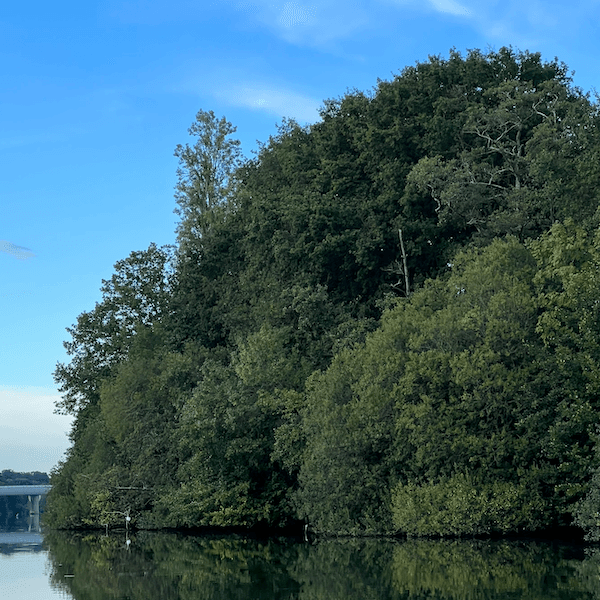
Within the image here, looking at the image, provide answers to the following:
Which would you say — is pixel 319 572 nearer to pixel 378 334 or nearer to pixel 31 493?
pixel 378 334

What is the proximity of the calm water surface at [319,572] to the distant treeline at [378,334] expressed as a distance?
10.2ft

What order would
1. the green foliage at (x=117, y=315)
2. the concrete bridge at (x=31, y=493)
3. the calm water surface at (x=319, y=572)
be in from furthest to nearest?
1. the concrete bridge at (x=31, y=493)
2. the green foliage at (x=117, y=315)
3. the calm water surface at (x=319, y=572)

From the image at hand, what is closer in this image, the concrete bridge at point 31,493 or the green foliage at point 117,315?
the green foliage at point 117,315

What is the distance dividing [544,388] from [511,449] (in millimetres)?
2230

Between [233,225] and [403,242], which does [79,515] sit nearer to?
[233,225]

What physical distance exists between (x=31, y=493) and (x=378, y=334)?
82033mm

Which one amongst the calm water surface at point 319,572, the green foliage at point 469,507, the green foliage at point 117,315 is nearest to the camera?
the calm water surface at point 319,572

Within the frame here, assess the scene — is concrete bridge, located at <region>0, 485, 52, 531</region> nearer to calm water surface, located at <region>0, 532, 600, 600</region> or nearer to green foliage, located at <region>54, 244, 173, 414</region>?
green foliage, located at <region>54, 244, 173, 414</region>

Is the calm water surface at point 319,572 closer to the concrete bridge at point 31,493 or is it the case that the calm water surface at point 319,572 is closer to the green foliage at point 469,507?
the green foliage at point 469,507

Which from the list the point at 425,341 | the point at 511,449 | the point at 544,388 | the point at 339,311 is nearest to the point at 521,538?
the point at 511,449

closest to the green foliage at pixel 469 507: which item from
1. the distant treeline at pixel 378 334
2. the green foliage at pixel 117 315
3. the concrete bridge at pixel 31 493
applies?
the distant treeline at pixel 378 334

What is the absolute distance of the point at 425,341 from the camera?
1302 inches

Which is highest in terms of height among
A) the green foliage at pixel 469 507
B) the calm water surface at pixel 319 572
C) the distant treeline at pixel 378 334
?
the distant treeline at pixel 378 334

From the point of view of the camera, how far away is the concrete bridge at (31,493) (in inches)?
4008
